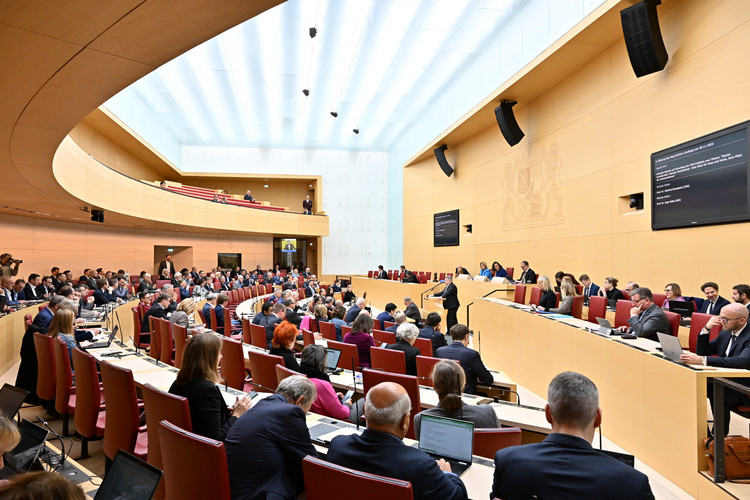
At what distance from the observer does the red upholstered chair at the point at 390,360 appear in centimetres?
471

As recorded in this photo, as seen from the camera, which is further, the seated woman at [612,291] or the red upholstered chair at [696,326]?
the seated woman at [612,291]

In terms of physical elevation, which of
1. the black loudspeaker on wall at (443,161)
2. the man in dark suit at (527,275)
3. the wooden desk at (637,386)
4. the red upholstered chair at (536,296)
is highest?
the black loudspeaker on wall at (443,161)

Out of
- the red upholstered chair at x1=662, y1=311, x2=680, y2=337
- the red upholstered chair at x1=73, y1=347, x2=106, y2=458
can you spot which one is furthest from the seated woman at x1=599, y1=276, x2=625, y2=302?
the red upholstered chair at x1=73, y1=347, x2=106, y2=458

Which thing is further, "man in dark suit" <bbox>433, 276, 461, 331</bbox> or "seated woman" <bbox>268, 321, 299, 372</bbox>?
"man in dark suit" <bbox>433, 276, 461, 331</bbox>

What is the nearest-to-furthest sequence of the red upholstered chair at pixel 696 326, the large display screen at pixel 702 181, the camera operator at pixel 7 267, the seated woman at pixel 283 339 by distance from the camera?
the seated woman at pixel 283 339 < the red upholstered chair at pixel 696 326 < the large display screen at pixel 702 181 < the camera operator at pixel 7 267

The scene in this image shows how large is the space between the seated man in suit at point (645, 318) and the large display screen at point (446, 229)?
35.4ft

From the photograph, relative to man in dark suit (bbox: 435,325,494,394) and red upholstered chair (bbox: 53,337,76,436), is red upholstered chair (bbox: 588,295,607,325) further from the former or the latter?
red upholstered chair (bbox: 53,337,76,436)

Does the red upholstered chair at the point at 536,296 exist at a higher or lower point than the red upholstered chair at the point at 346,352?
higher

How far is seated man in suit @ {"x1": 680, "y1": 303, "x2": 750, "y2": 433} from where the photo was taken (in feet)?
9.78

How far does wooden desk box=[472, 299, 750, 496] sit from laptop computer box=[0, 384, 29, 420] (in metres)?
4.22

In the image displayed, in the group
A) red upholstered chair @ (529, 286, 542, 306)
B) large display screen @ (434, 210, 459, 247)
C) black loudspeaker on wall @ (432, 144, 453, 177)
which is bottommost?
red upholstered chair @ (529, 286, 542, 306)

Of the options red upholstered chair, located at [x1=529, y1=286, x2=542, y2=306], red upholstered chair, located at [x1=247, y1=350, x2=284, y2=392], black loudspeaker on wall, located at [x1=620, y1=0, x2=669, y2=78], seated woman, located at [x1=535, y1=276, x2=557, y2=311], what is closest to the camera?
red upholstered chair, located at [x1=247, y1=350, x2=284, y2=392]

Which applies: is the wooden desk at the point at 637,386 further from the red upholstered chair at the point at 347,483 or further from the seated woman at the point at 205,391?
the seated woman at the point at 205,391

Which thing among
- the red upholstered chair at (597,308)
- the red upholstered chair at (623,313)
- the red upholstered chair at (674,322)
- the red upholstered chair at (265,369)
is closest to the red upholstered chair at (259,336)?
the red upholstered chair at (265,369)
